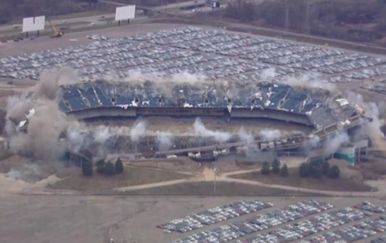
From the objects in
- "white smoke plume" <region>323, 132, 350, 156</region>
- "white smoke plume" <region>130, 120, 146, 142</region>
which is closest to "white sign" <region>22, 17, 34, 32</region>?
"white smoke plume" <region>130, 120, 146, 142</region>

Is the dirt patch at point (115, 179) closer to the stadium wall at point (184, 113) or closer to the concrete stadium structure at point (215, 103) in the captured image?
the concrete stadium structure at point (215, 103)

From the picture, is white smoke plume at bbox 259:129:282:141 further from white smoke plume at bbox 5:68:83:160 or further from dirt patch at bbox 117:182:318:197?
white smoke plume at bbox 5:68:83:160

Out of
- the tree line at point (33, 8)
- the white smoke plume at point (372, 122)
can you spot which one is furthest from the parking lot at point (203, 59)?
the tree line at point (33, 8)

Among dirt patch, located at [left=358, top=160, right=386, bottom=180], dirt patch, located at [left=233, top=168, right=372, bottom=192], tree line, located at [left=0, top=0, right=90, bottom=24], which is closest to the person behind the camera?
dirt patch, located at [left=233, top=168, right=372, bottom=192]

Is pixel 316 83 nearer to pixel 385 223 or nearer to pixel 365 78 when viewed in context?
pixel 365 78

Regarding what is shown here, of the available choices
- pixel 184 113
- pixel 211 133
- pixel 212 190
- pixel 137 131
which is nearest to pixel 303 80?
pixel 184 113
